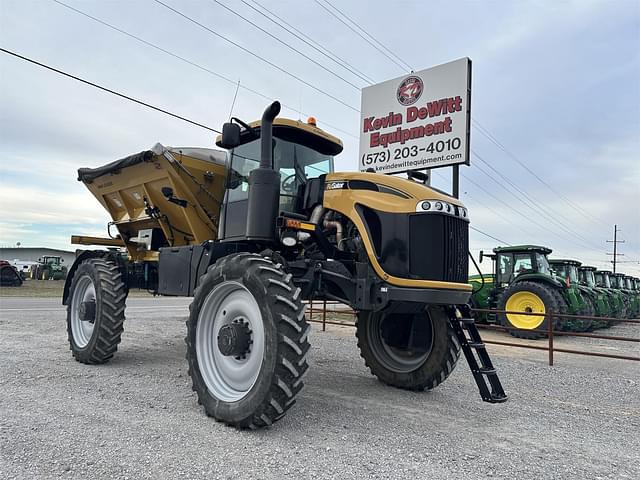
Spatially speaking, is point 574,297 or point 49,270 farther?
point 49,270

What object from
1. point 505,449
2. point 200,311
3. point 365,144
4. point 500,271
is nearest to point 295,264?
point 200,311

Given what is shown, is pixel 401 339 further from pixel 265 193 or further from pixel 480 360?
pixel 265 193

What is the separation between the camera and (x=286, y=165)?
5574mm

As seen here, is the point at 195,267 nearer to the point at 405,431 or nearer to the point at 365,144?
the point at 405,431

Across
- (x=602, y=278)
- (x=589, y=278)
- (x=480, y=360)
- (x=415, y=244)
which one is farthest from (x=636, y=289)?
(x=415, y=244)

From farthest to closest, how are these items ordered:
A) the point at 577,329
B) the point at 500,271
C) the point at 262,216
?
the point at 500,271 → the point at 577,329 → the point at 262,216

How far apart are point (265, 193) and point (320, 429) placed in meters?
2.28

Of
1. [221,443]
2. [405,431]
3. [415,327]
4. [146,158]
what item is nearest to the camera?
[221,443]

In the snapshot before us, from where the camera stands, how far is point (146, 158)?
6.60 metres

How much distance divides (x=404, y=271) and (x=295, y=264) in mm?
1130

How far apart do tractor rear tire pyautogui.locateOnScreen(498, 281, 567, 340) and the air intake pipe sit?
31.4 ft

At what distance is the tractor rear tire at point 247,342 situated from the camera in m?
3.95

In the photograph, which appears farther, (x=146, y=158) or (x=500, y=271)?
(x=500, y=271)

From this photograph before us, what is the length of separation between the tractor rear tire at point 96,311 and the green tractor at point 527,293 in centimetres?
823
